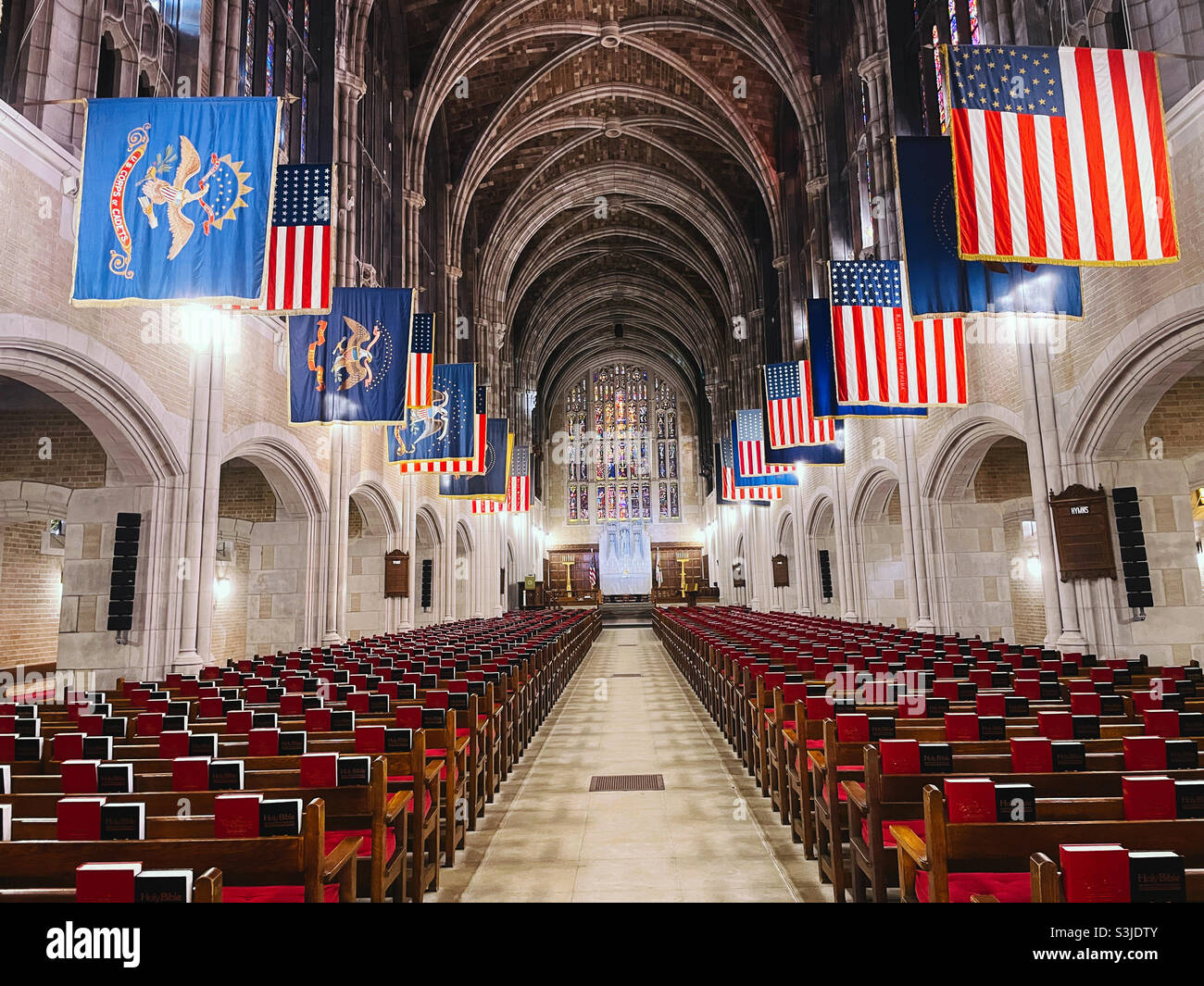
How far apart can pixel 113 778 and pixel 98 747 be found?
1043 mm

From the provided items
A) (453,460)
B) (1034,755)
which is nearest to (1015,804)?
(1034,755)

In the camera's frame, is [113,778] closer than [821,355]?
Yes

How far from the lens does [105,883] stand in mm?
1934

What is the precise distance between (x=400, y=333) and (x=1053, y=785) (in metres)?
10.6

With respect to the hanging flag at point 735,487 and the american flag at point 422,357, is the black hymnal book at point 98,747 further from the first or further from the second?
the hanging flag at point 735,487

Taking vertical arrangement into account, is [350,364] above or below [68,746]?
above

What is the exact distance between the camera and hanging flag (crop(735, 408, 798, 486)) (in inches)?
822

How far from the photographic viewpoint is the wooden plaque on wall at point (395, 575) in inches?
709

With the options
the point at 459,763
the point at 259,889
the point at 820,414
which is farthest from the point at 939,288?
the point at 259,889

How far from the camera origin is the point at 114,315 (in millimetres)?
8688

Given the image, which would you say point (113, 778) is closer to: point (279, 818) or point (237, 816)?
point (237, 816)

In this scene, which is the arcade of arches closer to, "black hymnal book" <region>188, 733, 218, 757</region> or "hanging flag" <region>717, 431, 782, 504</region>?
"hanging flag" <region>717, 431, 782, 504</region>

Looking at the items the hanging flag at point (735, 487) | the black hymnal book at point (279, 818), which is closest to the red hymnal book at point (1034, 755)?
the black hymnal book at point (279, 818)
